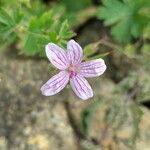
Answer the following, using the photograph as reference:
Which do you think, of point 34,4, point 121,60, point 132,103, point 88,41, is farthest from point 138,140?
point 34,4

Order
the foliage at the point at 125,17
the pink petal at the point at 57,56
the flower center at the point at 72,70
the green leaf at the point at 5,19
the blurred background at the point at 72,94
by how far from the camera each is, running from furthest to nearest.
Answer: the foliage at the point at 125,17, the blurred background at the point at 72,94, the green leaf at the point at 5,19, the flower center at the point at 72,70, the pink petal at the point at 57,56

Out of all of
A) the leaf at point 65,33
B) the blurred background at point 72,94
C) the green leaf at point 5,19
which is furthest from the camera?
the blurred background at point 72,94

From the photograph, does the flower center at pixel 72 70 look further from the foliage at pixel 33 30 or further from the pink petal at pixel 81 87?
the foliage at pixel 33 30

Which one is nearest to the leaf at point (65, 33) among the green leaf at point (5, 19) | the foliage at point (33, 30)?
the foliage at point (33, 30)

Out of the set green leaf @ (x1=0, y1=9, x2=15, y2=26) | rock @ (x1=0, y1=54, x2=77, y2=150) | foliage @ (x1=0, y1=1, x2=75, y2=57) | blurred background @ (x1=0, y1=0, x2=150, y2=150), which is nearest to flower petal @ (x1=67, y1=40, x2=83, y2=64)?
foliage @ (x1=0, y1=1, x2=75, y2=57)

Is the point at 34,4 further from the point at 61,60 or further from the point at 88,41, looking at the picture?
the point at 61,60
